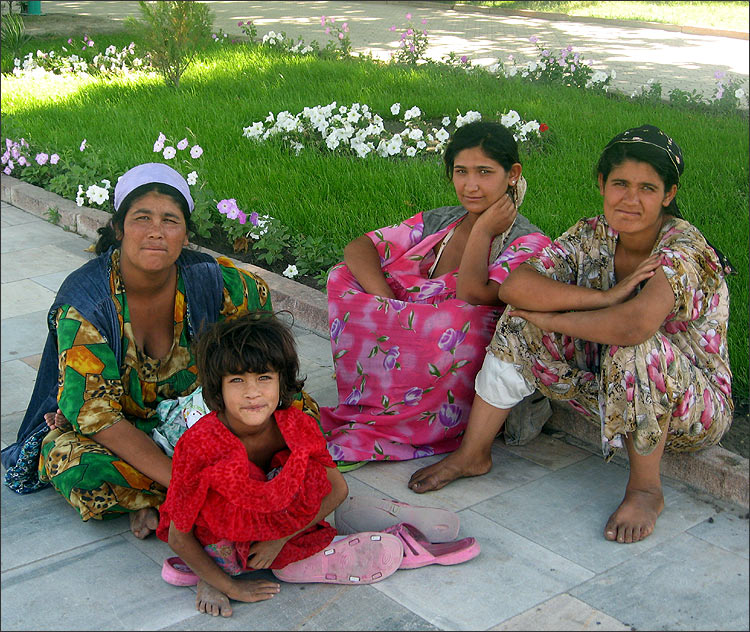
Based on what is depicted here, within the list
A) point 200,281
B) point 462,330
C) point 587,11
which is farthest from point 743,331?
point 587,11

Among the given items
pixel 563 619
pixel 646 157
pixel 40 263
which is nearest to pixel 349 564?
pixel 563 619

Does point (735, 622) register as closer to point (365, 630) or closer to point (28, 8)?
point (365, 630)

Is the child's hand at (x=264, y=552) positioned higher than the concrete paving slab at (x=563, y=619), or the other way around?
the child's hand at (x=264, y=552)

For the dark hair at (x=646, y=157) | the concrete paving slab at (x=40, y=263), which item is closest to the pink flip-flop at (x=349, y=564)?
the dark hair at (x=646, y=157)

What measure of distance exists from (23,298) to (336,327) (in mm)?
2391

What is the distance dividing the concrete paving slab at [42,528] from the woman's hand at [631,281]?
177 cm

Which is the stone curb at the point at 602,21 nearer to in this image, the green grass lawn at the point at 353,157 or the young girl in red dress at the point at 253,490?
the green grass lawn at the point at 353,157

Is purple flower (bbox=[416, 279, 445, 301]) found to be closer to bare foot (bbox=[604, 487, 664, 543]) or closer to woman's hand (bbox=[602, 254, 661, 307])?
woman's hand (bbox=[602, 254, 661, 307])

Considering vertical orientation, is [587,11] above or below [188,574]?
above

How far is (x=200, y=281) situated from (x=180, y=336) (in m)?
0.21

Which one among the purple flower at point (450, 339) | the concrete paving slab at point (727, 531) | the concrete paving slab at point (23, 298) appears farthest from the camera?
the concrete paving slab at point (23, 298)

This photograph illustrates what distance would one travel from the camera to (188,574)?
276 cm

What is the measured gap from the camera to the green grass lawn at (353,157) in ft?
18.2

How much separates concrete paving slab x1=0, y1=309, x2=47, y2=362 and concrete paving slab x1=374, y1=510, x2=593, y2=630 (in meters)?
2.59
